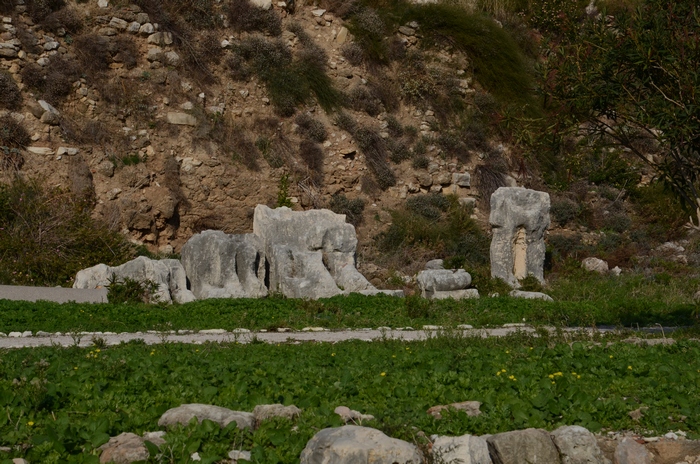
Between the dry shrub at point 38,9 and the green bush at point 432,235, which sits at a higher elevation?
the dry shrub at point 38,9

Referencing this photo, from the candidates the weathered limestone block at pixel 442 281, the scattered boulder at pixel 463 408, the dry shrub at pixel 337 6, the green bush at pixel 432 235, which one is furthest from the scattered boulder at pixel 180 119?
the scattered boulder at pixel 463 408

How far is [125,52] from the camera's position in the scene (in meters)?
29.6

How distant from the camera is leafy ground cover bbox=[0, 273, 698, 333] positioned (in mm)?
15148

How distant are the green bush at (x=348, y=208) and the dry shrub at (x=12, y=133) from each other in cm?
976

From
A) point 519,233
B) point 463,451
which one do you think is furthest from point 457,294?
point 463,451

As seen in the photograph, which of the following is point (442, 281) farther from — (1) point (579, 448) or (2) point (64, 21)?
(2) point (64, 21)

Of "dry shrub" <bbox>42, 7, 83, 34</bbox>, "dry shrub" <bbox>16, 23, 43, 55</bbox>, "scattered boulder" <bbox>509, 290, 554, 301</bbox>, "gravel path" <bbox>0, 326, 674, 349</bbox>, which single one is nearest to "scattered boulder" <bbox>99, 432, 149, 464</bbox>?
"gravel path" <bbox>0, 326, 674, 349</bbox>

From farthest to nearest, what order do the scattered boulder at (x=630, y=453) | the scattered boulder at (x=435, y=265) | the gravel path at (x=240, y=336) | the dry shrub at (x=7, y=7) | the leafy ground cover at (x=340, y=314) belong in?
the dry shrub at (x=7, y=7) < the scattered boulder at (x=435, y=265) < the leafy ground cover at (x=340, y=314) < the gravel path at (x=240, y=336) < the scattered boulder at (x=630, y=453)

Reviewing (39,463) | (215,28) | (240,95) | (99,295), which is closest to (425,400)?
(39,463)

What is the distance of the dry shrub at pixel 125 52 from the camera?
29.6 metres

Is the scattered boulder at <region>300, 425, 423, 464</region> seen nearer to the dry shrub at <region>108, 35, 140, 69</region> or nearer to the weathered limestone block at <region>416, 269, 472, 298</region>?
the weathered limestone block at <region>416, 269, 472, 298</region>

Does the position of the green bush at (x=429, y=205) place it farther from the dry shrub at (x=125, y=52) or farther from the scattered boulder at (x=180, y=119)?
the dry shrub at (x=125, y=52)

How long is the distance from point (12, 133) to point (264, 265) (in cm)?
997

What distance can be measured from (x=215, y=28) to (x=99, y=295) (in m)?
16.4
